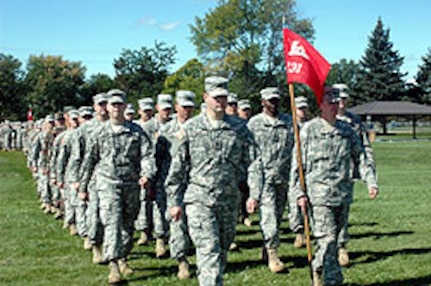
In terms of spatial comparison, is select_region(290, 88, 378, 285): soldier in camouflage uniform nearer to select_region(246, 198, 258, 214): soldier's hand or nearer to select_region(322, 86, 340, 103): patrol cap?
select_region(322, 86, 340, 103): patrol cap

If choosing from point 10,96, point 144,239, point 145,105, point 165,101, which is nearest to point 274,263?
point 165,101

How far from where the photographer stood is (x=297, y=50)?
806 cm

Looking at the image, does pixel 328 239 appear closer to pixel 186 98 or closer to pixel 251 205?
pixel 251 205

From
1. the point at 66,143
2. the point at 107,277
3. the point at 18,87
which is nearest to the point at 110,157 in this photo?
the point at 107,277

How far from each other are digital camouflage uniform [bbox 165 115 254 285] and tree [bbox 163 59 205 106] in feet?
222

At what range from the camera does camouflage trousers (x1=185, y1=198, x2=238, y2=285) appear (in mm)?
6863

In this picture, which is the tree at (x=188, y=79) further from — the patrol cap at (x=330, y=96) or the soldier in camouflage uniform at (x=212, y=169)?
the soldier in camouflage uniform at (x=212, y=169)

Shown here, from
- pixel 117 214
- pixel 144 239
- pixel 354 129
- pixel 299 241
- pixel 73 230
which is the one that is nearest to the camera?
pixel 117 214

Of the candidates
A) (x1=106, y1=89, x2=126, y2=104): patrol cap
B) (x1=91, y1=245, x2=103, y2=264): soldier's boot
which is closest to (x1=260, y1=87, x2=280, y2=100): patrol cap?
(x1=106, y1=89, x2=126, y2=104): patrol cap

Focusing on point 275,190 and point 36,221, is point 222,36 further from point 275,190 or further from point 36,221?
point 275,190

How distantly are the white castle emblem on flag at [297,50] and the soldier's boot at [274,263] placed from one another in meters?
2.73

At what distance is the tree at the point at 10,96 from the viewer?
3275 inches

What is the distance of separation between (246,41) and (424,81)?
105ft

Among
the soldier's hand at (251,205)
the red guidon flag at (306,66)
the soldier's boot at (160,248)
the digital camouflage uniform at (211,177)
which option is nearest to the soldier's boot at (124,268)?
the soldier's boot at (160,248)
